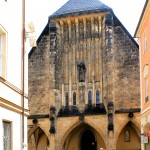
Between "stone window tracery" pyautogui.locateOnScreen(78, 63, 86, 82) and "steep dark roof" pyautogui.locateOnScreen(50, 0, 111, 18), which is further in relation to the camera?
"stone window tracery" pyautogui.locateOnScreen(78, 63, 86, 82)

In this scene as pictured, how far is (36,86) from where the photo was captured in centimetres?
3291

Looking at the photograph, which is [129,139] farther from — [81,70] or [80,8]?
[80,8]

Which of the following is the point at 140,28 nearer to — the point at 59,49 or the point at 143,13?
the point at 143,13

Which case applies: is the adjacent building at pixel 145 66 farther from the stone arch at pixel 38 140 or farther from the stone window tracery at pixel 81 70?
the stone arch at pixel 38 140

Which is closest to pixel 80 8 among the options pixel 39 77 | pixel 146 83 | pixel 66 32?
pixel 66 32

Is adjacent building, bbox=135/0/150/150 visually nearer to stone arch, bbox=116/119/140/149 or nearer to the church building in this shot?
the church building

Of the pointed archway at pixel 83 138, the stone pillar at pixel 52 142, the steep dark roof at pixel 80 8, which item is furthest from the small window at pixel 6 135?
the steep dark roof at pixel 80 8

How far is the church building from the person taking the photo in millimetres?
30766

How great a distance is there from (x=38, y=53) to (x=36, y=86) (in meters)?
2.76

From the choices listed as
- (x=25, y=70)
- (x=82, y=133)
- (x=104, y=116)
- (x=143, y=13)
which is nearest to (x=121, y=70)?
(x=104, y=116)

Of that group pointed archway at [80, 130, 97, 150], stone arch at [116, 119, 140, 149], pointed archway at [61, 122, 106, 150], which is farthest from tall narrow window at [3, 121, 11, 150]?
pointed archway at [80, 130, 97, 150]

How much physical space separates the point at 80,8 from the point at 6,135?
2377 centimetres

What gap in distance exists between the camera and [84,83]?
32344 mm

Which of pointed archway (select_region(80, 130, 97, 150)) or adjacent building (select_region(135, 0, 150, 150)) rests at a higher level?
adjacent building (select_region(135, 0, 150, 150))
